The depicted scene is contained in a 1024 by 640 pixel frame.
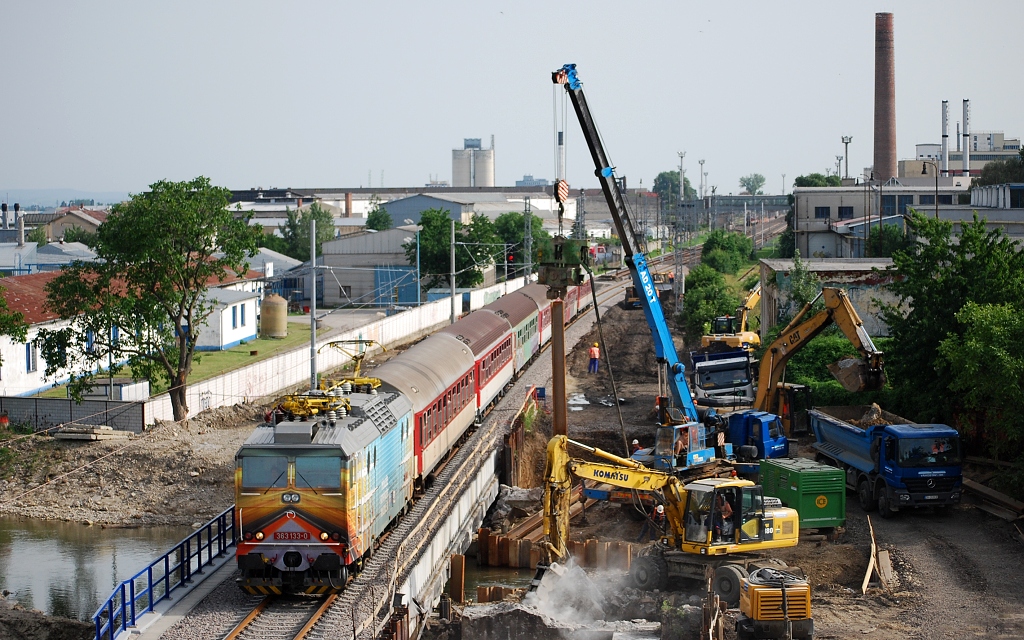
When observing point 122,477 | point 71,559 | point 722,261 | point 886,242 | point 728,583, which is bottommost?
point 71,559

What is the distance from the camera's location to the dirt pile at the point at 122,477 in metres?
29.9

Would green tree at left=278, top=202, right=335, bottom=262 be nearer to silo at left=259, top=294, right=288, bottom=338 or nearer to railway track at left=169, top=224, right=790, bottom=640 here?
silo at left=259, top=294, right=288, bottom=338

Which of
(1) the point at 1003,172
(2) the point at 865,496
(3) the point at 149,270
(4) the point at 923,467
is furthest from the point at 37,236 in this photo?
(4) the point at 923,467

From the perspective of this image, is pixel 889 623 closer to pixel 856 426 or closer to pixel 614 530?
pixel 614 530

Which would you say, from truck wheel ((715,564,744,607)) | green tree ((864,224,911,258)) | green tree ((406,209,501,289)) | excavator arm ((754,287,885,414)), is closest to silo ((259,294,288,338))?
green tree ((406,209,501,289))

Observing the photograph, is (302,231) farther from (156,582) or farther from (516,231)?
(156,582)

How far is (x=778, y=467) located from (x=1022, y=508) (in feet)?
19.5

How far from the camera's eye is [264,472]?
18188mm

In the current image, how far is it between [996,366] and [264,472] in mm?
17484

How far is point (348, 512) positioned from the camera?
18.1 m

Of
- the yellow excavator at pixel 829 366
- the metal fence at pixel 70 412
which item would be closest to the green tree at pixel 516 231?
the yellow excavator at pixel 829 366

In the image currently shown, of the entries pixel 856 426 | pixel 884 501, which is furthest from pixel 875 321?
pixel 884 501

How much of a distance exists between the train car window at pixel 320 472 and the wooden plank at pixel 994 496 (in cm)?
1717

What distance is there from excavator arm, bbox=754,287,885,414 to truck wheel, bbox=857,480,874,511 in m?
2.62
